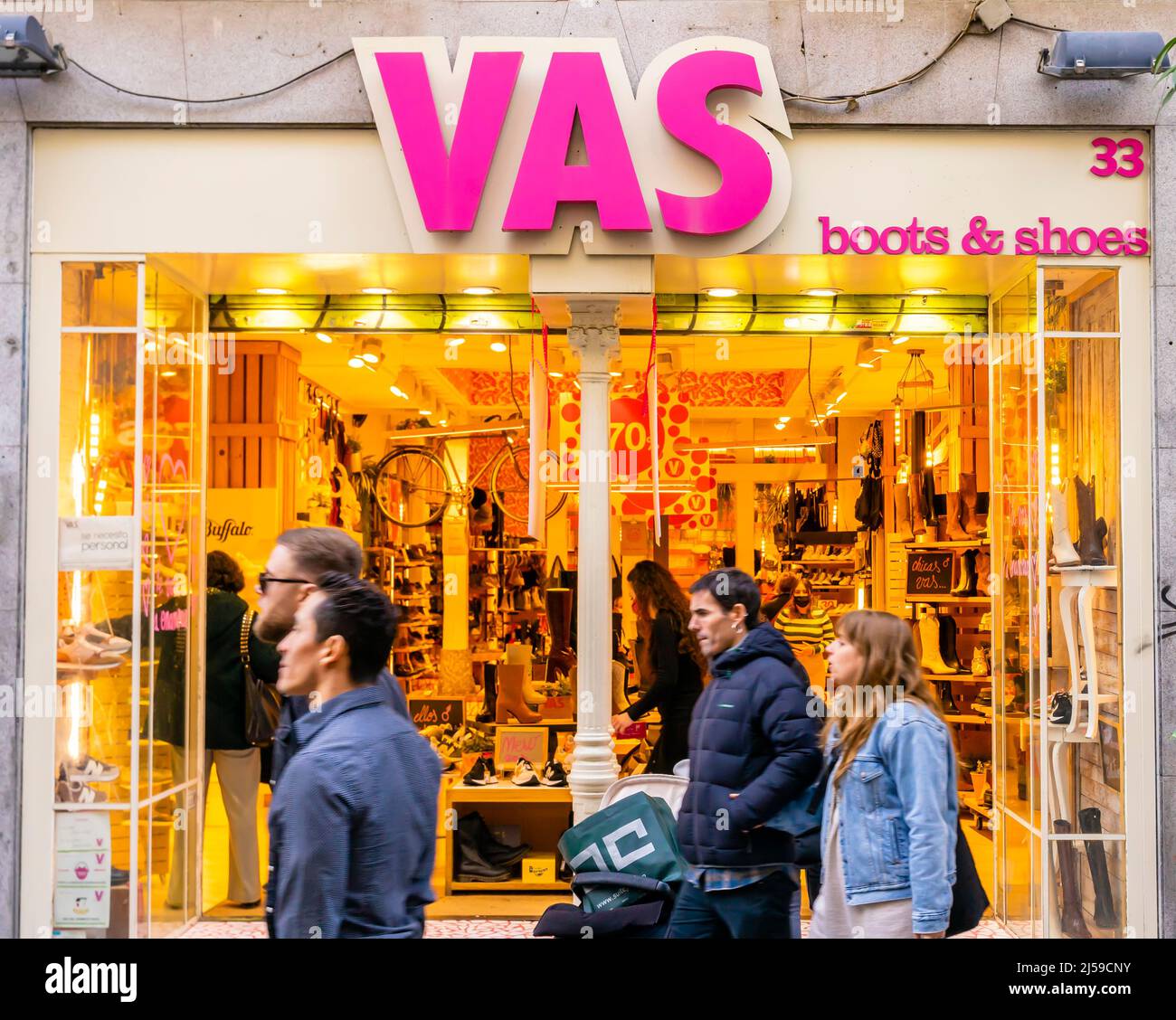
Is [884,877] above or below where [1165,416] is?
below

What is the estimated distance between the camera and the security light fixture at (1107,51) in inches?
226

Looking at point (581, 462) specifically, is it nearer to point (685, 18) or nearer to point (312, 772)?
point (685, 18)

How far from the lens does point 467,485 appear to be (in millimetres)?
11133

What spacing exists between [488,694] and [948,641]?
3.68m

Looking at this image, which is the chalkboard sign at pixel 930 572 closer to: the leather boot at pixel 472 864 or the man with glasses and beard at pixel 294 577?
the leather boot at pixel 472 864

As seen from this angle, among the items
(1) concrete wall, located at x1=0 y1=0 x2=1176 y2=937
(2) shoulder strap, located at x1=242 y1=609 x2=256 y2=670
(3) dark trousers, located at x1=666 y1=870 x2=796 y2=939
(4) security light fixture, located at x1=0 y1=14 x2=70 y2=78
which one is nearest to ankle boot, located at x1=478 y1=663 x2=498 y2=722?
(2) shoulder strap, located at x1=242 y1=609 x2=256 y2=670

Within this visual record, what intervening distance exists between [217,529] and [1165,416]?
20.4 ft

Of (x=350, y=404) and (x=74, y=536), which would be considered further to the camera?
Answer: (x=350, y=404)

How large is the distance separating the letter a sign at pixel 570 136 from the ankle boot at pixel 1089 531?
201 cm

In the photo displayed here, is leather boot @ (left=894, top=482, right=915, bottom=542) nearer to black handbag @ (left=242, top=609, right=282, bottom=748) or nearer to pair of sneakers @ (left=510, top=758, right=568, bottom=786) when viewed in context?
pair of sneakers @ (left=510, top=758, right=568, bottom=786)

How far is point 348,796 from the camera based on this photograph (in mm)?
2523

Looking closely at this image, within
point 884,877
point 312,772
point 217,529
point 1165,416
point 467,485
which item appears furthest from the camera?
point 467,485

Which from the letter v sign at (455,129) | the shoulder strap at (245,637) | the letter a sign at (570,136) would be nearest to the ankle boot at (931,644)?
the letter a sign at (570,136)

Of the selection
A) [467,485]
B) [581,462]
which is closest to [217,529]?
[467,485]
